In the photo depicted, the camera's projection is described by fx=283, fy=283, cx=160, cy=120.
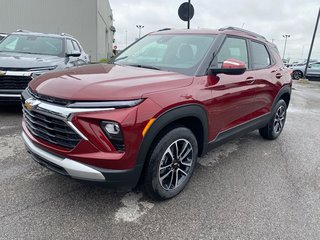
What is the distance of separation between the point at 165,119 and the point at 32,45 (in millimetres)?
5249

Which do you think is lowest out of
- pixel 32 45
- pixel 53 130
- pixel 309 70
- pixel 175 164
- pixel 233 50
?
pixel 309 70

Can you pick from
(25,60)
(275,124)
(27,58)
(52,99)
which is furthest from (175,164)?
(27,58)

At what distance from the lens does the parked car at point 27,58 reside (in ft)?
16.9

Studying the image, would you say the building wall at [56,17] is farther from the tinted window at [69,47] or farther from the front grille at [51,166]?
the front grille at [51,166]

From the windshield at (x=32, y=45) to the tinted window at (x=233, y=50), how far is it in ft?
13.7

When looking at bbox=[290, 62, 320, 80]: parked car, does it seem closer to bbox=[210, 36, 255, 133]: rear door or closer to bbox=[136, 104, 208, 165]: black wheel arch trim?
bbox=[210, 36, 255, 133]: rear door

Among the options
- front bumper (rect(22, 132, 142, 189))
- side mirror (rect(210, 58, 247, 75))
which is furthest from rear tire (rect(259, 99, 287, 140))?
front bumper (rect(22, 132, 142, 189))

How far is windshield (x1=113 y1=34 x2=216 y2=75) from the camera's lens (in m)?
3.17

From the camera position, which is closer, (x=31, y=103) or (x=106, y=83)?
(x=106, y=83)

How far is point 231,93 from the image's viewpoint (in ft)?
11.1

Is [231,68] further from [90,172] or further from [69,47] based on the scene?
[69,47]

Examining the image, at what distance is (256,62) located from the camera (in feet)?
13.6

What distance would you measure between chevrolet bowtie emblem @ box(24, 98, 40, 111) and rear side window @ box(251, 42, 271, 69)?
294cm

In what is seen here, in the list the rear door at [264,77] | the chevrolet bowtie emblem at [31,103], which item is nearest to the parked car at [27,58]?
the chevrolet bowtie emblem at [31,103]
